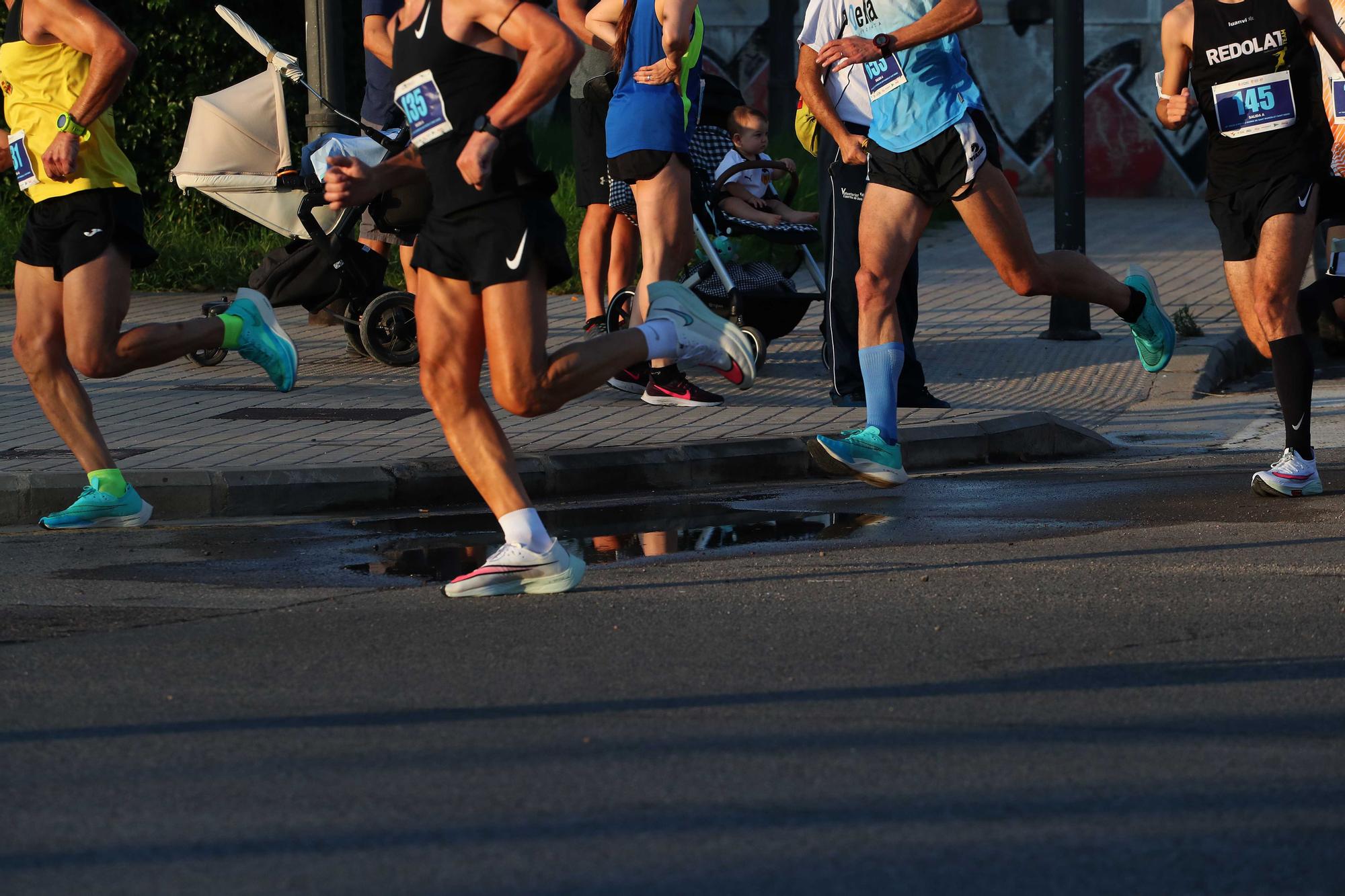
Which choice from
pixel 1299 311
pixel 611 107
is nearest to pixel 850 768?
pixel 1299 311

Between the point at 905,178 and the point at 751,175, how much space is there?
405 centimetres

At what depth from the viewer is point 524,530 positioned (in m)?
5.64

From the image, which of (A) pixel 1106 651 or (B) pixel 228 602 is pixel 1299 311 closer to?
(A) pixel 1106 651

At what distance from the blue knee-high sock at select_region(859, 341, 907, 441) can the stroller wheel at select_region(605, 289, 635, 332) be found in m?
2.69

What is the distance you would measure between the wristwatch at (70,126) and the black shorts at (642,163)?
9.28 ft

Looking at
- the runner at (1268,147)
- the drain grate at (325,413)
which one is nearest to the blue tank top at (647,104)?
the drain grate at (325,413)

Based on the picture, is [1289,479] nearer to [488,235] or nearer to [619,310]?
[488,235]

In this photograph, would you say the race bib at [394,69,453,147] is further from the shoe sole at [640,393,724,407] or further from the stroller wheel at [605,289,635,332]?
the stroller wheel at [605,289,635,332]

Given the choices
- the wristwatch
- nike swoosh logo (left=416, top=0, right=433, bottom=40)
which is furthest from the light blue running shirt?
the wristwatch

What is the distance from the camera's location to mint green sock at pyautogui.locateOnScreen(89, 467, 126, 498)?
706 centimetres

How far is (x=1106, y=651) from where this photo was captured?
4871mm

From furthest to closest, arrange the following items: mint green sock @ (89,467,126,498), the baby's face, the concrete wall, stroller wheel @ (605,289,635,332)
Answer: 1. the concrete wall
2. the baby's face
3. stroller wheel @ (605,289,635,332)
4. mint green sock @ (89,467,126,498)

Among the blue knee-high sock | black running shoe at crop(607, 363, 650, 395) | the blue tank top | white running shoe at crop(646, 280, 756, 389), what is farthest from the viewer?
black running shoe at crop(607, 363, 650, 395)

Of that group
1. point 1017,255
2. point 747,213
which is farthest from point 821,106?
point 747,213
